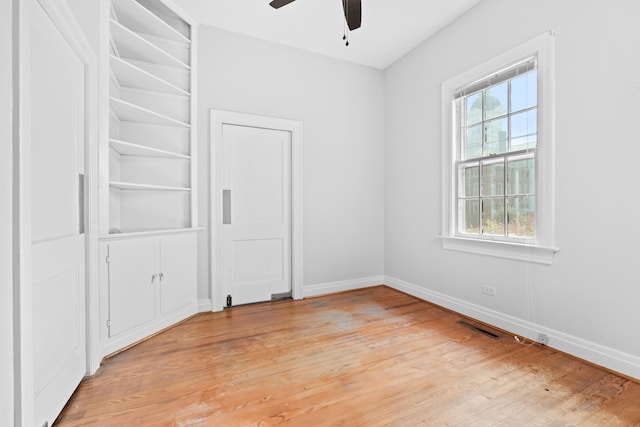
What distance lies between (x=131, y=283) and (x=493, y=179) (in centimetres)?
334

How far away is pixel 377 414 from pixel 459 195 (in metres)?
2.38

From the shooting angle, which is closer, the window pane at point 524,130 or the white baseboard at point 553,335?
the white baseboard at point 553,335

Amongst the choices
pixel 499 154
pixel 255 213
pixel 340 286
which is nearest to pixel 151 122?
pixel 255 213

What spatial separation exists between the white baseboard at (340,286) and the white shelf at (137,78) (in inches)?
103

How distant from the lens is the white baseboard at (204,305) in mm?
3176

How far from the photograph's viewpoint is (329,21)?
313 cm

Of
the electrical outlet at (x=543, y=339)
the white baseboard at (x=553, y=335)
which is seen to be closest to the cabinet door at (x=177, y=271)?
the white baseboard at (x=553, y=335)

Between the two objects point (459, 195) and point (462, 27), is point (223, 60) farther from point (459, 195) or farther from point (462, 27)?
point (459, 195)

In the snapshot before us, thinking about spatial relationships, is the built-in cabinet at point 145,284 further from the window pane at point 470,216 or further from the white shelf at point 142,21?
the window pane at point 470,216

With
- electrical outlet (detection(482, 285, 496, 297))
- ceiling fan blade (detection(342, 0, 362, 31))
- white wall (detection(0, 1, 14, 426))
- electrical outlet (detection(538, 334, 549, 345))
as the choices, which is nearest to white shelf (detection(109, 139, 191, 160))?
white wall (detection(0, 1, 14, 426))

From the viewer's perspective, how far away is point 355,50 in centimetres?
371

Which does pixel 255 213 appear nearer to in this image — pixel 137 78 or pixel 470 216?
pixel 137 78

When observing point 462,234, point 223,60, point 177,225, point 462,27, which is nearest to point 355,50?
point 462,27

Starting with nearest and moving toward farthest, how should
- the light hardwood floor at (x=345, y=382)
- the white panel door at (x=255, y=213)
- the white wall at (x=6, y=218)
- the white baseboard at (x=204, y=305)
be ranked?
1. the white wall at (x=6, y=218)
2. the light hardwood floor at (x=345, y=382)
3. the white baseboard at (x=204, y=305)
4. the white panel door at (x=255, y=213)
